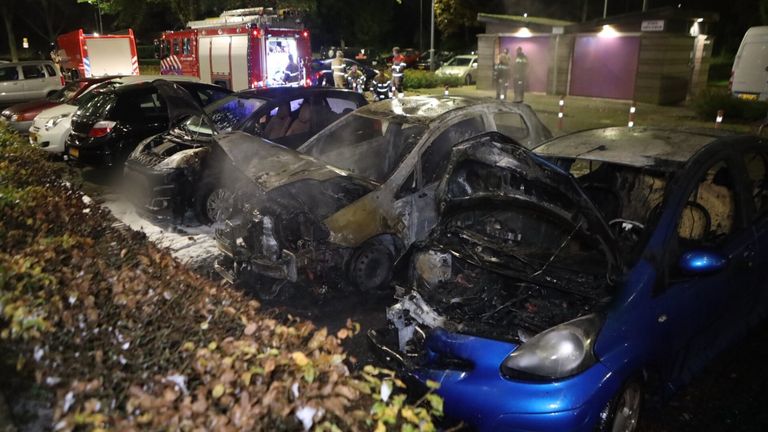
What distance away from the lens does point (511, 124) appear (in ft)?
21.0

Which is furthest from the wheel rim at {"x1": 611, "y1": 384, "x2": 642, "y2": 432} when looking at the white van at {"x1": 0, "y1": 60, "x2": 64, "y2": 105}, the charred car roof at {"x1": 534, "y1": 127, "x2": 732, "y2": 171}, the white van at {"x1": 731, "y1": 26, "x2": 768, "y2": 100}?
the white van at {"x1": 0, "y1": 60, "x2": 64, "y2": 105}

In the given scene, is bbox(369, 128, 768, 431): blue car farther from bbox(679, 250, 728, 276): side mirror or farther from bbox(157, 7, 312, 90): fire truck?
bbox(157, 7, 312, 90): fire truck

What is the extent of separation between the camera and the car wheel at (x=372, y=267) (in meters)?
5.18

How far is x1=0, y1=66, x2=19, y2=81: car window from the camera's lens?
1770 cm

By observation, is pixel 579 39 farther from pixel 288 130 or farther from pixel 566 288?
pixel 566 288

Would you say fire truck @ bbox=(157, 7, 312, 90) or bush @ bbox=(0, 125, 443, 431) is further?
fire truck @ bbox=(157, 7, 312, 90)

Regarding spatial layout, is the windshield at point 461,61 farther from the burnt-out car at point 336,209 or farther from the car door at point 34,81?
the burnt-out car at point 336,209

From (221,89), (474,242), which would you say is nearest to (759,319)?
(474,242)

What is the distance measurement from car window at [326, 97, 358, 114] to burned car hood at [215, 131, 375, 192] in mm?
2587

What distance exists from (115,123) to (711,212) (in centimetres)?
848

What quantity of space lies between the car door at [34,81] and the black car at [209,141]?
1294 centimetres

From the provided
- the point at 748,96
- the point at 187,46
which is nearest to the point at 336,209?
the point at 748,96

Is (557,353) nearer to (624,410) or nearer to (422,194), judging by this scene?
(624,410)

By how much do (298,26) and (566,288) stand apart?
1483 cm
